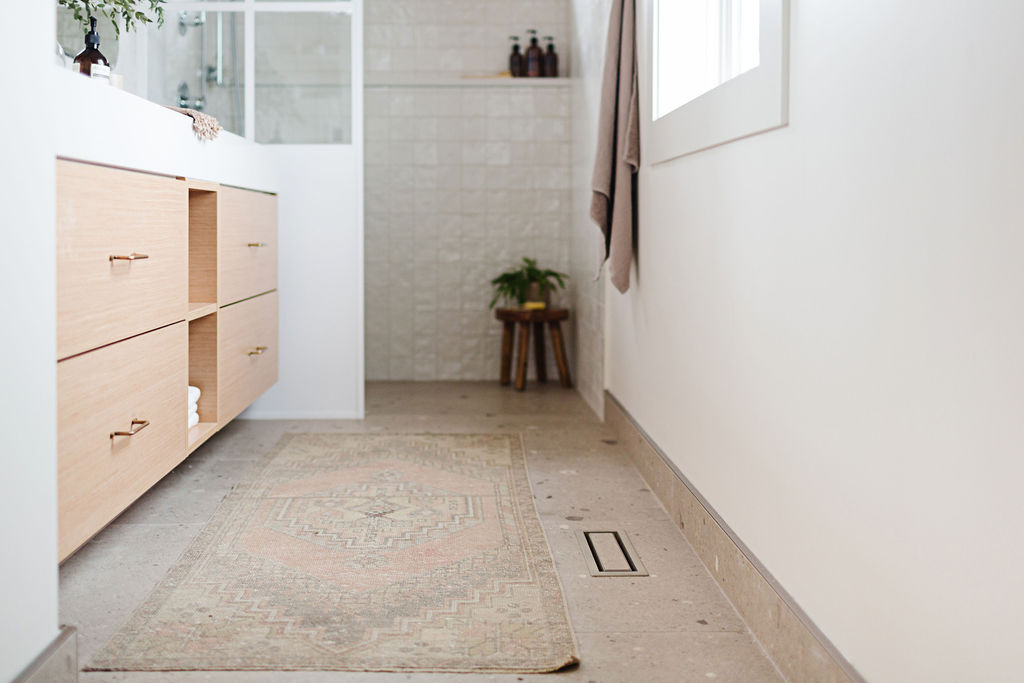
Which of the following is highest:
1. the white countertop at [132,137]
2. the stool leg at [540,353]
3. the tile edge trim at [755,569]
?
the white countertop at [132,137]

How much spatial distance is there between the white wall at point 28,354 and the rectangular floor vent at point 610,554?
1.13 meters

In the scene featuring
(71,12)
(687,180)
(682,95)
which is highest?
(71,12)

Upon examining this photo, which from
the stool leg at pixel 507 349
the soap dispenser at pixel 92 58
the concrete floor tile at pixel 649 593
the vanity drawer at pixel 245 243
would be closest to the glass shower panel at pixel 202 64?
the vanity drawer at pixel 245 243

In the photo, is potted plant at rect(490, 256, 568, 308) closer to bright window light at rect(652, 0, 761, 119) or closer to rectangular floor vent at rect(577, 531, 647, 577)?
bright window light at rect(652, 0, 761, 119)

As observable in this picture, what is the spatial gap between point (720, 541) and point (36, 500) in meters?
1.32

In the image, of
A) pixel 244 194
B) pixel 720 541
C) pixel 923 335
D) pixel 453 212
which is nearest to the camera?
pixel 923 335

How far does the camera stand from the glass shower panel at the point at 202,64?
11.5 feet

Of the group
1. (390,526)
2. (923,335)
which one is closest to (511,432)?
(390,526)

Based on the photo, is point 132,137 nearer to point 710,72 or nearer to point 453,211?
point 710,72

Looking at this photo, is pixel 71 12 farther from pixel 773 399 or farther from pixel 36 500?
pixel 773 399

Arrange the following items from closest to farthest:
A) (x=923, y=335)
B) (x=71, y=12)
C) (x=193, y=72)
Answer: (x=923, y=335)
(x=71, y=12)
(x=193, y=72)

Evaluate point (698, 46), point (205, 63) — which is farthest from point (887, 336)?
point (205, 63)

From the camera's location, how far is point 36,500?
1373mm

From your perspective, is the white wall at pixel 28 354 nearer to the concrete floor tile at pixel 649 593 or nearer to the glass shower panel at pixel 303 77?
the concrete floor tile at pixel 649 593
